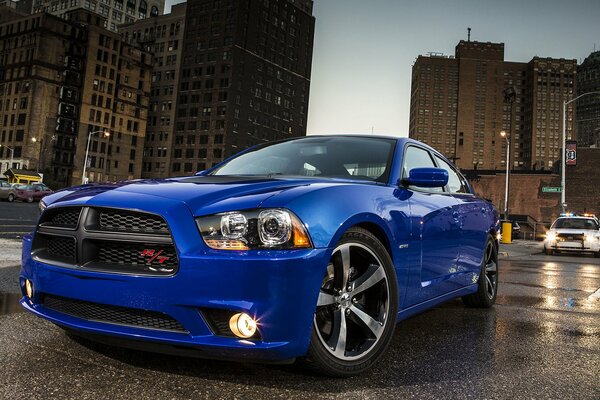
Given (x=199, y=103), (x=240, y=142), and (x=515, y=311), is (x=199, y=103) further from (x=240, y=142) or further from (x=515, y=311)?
(x=515, y=311)

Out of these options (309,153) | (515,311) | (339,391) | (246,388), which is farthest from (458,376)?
(515,311)

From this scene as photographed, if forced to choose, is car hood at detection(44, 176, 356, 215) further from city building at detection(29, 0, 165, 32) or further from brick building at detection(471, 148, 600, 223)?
city building at detection(29, 0, 165, 32)

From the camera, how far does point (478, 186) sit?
62.5 meters

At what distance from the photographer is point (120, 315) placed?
2.36 metres

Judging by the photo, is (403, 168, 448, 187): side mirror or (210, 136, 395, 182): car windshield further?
(210, 136, 395, 182): car windshield

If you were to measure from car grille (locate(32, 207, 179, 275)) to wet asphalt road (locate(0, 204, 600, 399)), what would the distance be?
1.75 feet

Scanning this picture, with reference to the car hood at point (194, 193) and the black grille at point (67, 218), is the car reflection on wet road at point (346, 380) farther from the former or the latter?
the car hood at point (194, 193)

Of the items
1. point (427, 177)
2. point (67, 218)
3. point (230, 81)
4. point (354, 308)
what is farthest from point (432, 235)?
point (230, 81)

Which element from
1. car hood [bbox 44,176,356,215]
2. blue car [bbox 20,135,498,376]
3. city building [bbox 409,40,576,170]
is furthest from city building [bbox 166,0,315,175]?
blue car [bbox 20,135,498,376]

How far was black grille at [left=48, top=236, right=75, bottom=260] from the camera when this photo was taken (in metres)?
2.58

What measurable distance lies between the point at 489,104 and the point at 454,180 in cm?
15735

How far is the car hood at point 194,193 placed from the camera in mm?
2404

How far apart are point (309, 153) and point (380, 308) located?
59.9 inches

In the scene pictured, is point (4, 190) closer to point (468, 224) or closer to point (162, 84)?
point (468, 224)
